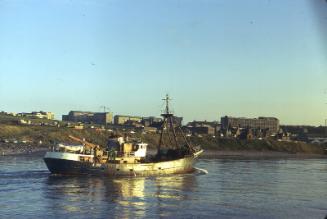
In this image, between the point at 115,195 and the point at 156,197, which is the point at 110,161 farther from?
the point at 156,197

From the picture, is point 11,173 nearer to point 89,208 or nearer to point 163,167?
point 163,167

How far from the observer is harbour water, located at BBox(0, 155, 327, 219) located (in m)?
40.5

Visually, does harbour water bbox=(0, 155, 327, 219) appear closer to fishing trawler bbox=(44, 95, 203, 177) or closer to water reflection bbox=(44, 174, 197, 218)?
water reflection bbox=(44, 174, 197, 218)

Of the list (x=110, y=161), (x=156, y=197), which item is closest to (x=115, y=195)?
(x=156, y=197)

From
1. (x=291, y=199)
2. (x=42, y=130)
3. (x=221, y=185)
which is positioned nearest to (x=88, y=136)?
(x=42, y=130)

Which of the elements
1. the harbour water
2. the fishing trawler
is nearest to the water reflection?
the harbour water

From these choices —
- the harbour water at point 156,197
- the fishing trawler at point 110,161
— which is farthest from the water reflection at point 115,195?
the fishing trawler at point 110,161

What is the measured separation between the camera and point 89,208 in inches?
1649

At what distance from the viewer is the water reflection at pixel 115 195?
4088 cm

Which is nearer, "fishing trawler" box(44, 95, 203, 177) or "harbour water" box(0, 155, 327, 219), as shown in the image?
"harbour water" box(0, 155, 327, 219)

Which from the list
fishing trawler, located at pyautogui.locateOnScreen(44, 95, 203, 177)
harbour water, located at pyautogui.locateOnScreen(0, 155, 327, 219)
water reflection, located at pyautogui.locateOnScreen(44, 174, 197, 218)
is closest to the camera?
harbour water, located at pyautogui.locateOnScreen(0, 155, 327, 219)

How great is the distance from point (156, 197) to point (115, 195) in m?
3.91

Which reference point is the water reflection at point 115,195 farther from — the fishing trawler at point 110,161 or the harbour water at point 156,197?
the fishing trawler at point 110,161

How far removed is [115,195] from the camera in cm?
5106
